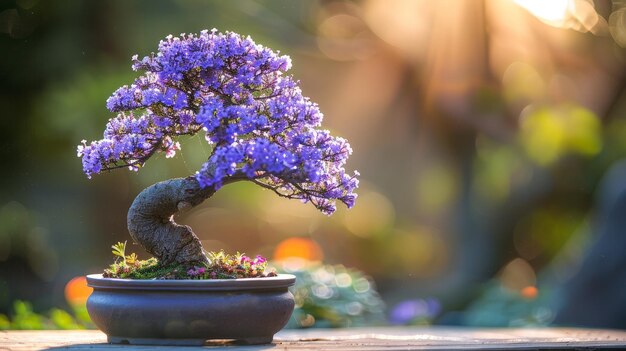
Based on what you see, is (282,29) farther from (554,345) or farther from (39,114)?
(554,345)

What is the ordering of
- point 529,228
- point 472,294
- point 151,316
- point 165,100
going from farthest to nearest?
point 529,228, point 472,294, point 165,100, point 151,316

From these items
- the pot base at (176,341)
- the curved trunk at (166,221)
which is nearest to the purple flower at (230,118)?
the curved trunk at (166,221)

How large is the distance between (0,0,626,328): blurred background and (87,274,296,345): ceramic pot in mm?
8505

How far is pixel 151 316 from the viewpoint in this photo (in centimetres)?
558

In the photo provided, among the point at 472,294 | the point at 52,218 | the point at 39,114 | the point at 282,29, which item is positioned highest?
the point at 282,29

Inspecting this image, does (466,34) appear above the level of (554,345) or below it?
above

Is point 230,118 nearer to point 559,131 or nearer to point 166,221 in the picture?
point 166,221

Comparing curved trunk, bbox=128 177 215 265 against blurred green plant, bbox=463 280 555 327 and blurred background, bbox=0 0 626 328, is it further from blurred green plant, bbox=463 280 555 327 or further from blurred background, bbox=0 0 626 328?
blurred background, bbox=0 0 626 328

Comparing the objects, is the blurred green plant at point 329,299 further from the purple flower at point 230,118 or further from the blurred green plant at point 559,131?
the blurred green plant at point 559,131

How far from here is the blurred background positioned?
52.7ft

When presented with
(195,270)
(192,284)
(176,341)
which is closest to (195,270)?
(195,270)

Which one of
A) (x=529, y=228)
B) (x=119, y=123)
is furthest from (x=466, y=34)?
(x=119, y=123)

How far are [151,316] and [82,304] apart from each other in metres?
5.63

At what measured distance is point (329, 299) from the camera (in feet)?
37.0
